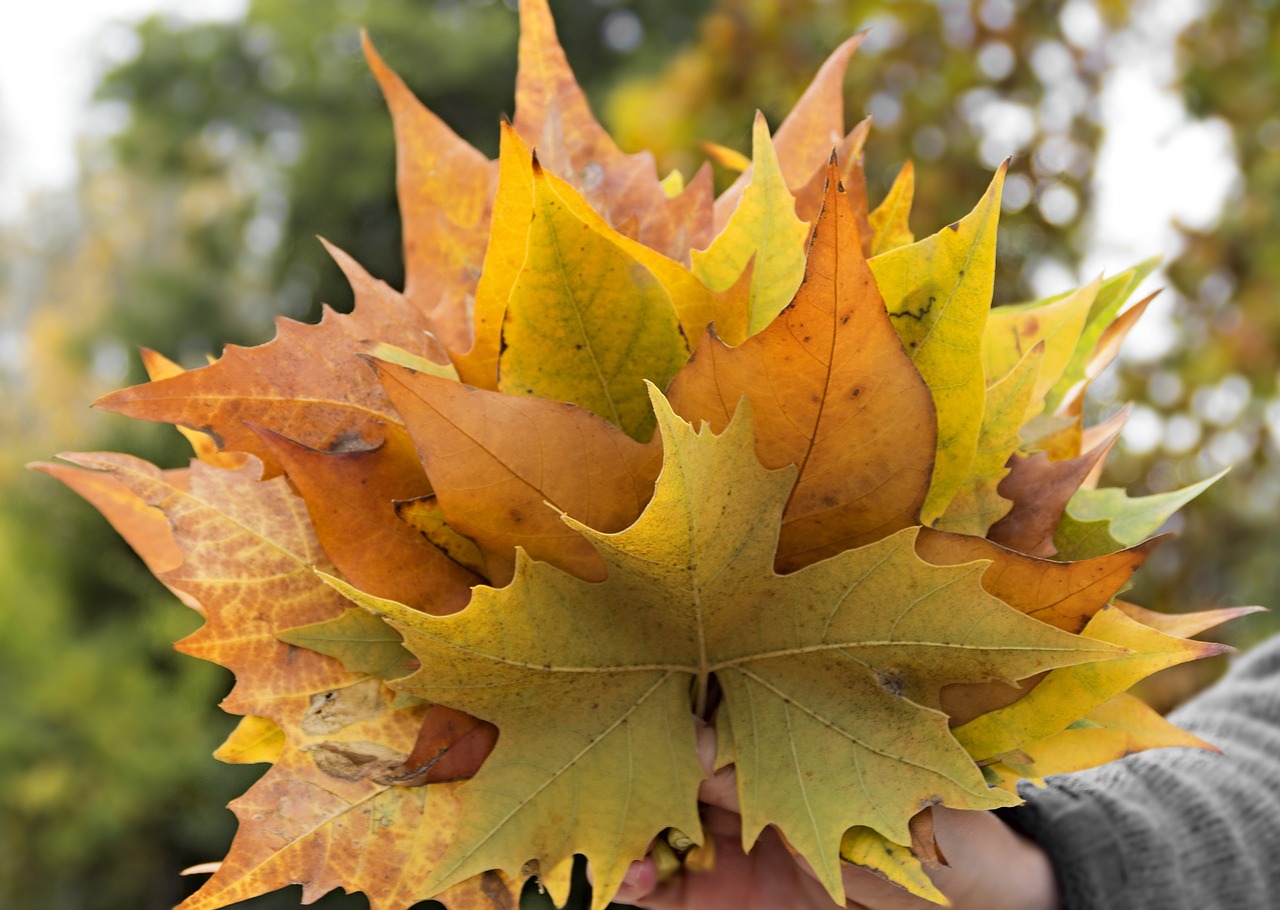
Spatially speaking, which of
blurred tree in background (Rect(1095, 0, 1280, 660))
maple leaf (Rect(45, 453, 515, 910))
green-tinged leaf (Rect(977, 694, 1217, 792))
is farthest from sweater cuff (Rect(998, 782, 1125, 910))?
blurred tree in background (Rect(1095, 0, 1280, 660))

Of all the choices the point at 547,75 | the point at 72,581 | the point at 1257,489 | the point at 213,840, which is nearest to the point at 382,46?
the point at 72,581

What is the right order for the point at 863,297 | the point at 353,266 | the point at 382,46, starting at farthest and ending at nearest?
1. the point at 382,46
2. the point at 353,266
3. the point at 863,297

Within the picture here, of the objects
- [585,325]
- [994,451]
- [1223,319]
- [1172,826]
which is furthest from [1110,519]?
[1223,319]

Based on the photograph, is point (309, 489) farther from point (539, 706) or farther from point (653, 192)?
point (653, 192)

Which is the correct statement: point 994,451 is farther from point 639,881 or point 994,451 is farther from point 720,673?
point 639,881

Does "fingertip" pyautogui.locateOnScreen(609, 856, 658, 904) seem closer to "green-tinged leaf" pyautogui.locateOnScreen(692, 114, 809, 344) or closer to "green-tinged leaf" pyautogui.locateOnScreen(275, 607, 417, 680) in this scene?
"green-tinged leaf" pyautogui.locateOnScreen(275, 607, 417, 680)

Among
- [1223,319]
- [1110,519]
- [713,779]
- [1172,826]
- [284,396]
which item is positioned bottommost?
[1172,826]

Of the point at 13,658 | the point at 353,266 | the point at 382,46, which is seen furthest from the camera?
the point at 382,46
